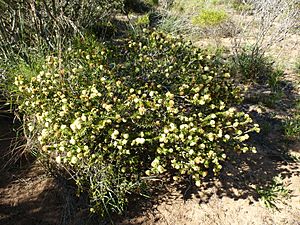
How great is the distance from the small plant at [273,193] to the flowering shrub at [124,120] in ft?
1.64

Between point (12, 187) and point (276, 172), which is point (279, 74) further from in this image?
point (12, 187)

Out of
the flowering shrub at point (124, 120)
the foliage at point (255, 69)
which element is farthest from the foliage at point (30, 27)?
the foliage at point (255, 69)

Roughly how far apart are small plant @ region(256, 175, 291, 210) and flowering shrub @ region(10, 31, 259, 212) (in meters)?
0.50

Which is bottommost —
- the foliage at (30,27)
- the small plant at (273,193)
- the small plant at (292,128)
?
the small plant at (273,193)

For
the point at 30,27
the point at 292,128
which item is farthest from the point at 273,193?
the point at 30,27

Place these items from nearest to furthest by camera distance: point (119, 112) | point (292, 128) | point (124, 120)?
point (124, 120) < point (119, 112) < point (292, 128)

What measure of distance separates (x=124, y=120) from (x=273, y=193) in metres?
1.53

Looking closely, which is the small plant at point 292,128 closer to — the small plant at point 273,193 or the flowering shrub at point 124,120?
the small plant at point 273,193

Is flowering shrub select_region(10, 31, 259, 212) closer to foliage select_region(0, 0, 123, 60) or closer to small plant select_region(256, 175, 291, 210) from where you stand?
small plant select_region(256, 175, 291, 210)

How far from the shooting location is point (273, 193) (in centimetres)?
262

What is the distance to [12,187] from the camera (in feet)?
8.80

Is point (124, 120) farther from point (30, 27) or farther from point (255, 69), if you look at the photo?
point (255, 69)

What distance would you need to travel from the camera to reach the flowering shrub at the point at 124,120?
7.11 feet

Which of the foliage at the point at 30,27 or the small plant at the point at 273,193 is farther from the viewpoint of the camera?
the foliage at the point at 30,27
